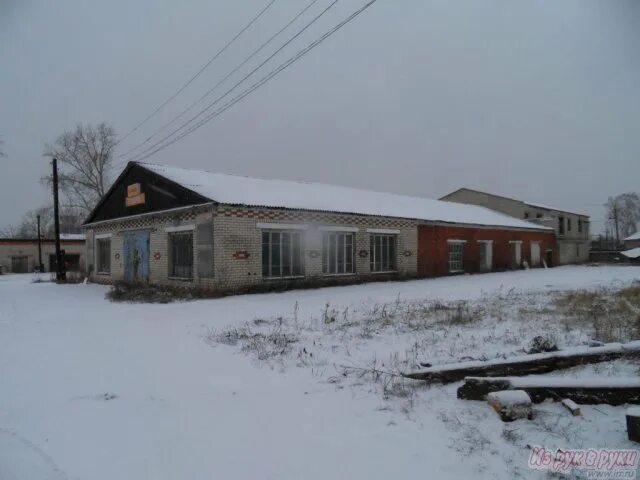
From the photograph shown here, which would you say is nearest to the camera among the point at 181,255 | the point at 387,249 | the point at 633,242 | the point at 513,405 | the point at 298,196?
the point at 513,405

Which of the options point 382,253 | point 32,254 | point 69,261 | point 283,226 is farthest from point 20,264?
point 382,253

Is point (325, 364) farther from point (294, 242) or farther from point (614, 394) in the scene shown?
point (294, 242)

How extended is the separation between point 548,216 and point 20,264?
47.0 m

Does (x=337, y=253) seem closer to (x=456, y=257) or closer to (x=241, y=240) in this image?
(x=241, y=240)

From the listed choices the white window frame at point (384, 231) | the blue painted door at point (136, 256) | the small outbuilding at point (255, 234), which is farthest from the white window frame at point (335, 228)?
the blue painted door at point (136, 256)

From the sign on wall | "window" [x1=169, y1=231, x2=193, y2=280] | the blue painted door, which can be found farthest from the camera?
the sign on wall

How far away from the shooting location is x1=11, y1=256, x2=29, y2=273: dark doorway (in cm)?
3884

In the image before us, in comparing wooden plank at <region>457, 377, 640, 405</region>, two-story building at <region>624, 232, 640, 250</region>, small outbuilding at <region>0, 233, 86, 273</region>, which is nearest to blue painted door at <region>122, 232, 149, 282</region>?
wooden plank at <region>457, 377, 640, 405</region>

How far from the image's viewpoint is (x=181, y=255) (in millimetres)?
15375

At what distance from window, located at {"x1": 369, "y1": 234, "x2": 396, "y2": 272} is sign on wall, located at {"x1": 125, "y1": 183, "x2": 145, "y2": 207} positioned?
951 cm

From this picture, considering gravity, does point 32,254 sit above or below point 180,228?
below

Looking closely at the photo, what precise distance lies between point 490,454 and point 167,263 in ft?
46.6

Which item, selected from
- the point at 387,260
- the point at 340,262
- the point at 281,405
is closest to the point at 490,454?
the point at 281,405

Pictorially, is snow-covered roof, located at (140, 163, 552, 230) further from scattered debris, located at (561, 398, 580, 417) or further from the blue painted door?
scattered debris, located at (561, 398, 580, 417)
